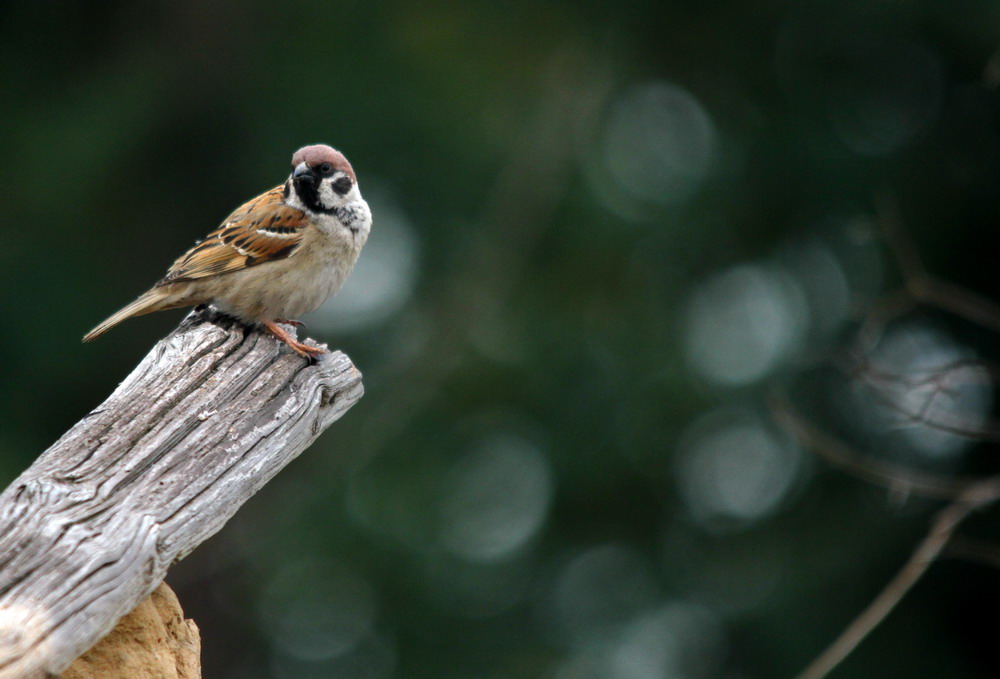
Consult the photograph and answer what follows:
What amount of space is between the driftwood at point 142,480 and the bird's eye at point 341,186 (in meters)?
1.51

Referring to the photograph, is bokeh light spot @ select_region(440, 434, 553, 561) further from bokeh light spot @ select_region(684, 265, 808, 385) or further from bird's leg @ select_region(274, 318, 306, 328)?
bird's leg @ select_region(274, 318, 306, 328)

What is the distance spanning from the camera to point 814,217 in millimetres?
10875

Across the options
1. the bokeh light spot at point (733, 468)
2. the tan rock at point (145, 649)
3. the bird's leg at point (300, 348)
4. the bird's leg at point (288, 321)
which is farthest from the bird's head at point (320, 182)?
the bokeh light spot at point (733, 468)

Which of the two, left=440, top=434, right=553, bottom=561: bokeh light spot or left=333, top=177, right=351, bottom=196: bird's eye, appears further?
left=440, top=434, right=553, bottom=561: bokeh light spot

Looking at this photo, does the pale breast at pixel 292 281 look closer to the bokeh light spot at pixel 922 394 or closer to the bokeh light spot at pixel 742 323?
the bokeh light spot at pixel 922 394

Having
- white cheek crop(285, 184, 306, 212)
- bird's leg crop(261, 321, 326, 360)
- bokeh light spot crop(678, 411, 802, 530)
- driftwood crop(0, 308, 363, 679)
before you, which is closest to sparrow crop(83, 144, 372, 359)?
white cheek crop(285, 184, 306, 212)

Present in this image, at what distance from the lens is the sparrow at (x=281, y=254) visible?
4.77 metres

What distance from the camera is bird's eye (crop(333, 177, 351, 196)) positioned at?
5.11m

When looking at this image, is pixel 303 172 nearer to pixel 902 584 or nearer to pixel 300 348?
pixel 300 348

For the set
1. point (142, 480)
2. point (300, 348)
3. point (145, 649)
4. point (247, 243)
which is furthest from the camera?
point (247, 243)

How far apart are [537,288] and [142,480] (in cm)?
845

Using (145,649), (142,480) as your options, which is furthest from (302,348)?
(145,649)

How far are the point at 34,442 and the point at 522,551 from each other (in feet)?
14.5

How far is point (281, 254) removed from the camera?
4930 mm
